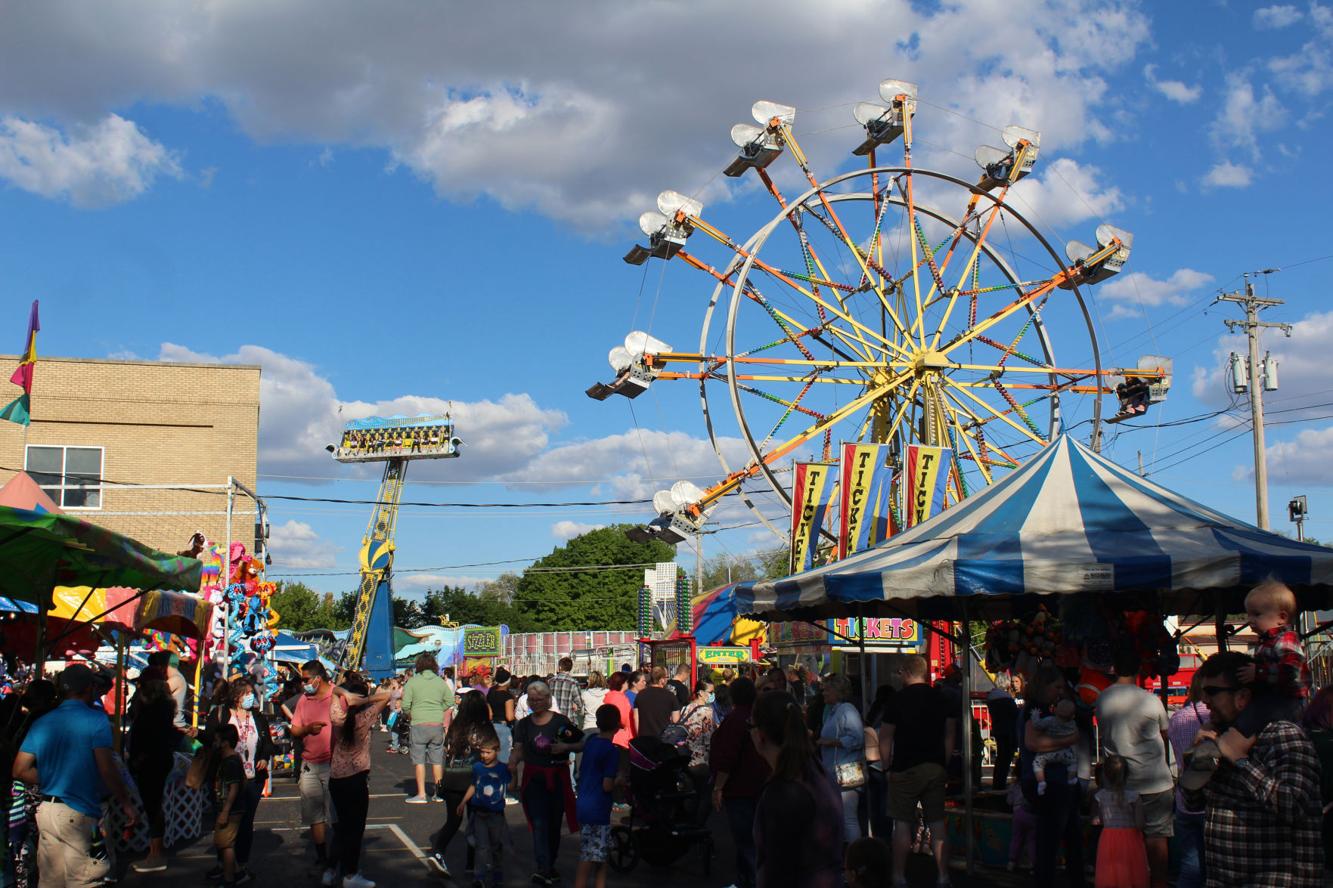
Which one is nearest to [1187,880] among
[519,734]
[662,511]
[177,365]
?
[519,734]

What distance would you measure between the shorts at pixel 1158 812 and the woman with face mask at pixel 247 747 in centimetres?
640

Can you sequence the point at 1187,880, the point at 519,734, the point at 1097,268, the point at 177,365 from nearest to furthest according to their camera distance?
the point at 1187,880 → the point at 519,734 → the point at 1097,268 → the point at 177,365

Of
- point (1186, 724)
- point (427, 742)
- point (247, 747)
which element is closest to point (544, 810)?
point (247, 747)

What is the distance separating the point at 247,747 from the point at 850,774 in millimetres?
5854

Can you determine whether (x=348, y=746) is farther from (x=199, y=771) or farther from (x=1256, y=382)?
(x=1256, y=382)

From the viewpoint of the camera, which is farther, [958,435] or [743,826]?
[958,435]

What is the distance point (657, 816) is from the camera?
10242 millimetres

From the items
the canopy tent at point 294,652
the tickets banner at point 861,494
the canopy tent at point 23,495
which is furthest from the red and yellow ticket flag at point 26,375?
the canopy tent at point 294,652

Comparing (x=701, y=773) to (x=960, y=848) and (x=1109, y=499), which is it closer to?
(x=960, y=848)

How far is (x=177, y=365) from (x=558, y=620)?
44427 millimetres

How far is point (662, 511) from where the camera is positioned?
23281mm

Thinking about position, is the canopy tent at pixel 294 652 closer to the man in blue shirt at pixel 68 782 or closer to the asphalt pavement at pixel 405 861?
the asphalt pavement at pixel 405 861

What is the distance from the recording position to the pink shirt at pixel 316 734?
9.57m

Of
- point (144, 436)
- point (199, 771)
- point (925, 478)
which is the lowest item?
point (199, 771)
